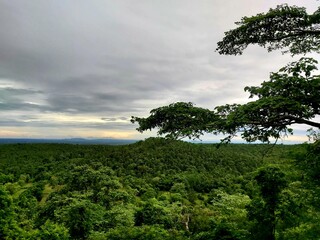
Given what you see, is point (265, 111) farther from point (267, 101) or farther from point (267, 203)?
point (267, 203)

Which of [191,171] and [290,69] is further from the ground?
[290,69]

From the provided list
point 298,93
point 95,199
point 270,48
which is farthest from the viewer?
point 95,199

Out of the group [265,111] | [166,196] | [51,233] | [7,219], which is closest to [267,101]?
[265,111]

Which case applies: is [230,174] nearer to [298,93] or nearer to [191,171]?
[191,171]

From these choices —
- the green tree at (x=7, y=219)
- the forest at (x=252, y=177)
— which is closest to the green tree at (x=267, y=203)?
the forest at (x=252, y=177)

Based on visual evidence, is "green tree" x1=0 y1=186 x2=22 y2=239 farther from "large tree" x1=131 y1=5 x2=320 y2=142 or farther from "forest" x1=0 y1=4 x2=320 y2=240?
"large tree" x1=131 y1=5 x2=320 y2=142

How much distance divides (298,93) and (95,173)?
42.3 m

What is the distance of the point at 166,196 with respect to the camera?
60.8 metres

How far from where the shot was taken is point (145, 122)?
25.0 feet

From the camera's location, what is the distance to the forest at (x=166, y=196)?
1325 cm

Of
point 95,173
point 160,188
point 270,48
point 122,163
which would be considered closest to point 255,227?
point 270,48

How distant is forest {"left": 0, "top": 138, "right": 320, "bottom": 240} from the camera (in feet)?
43.5

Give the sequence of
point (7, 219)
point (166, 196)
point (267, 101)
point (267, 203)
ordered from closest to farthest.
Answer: point (267, 101) < point (7, 219) < point (267, 203) < point (166, 196)

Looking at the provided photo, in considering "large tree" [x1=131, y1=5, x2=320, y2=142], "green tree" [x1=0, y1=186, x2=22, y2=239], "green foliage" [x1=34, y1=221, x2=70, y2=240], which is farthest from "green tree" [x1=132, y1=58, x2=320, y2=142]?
"green foliage" [x1=34, y1=221, x2=70, y2=240]
